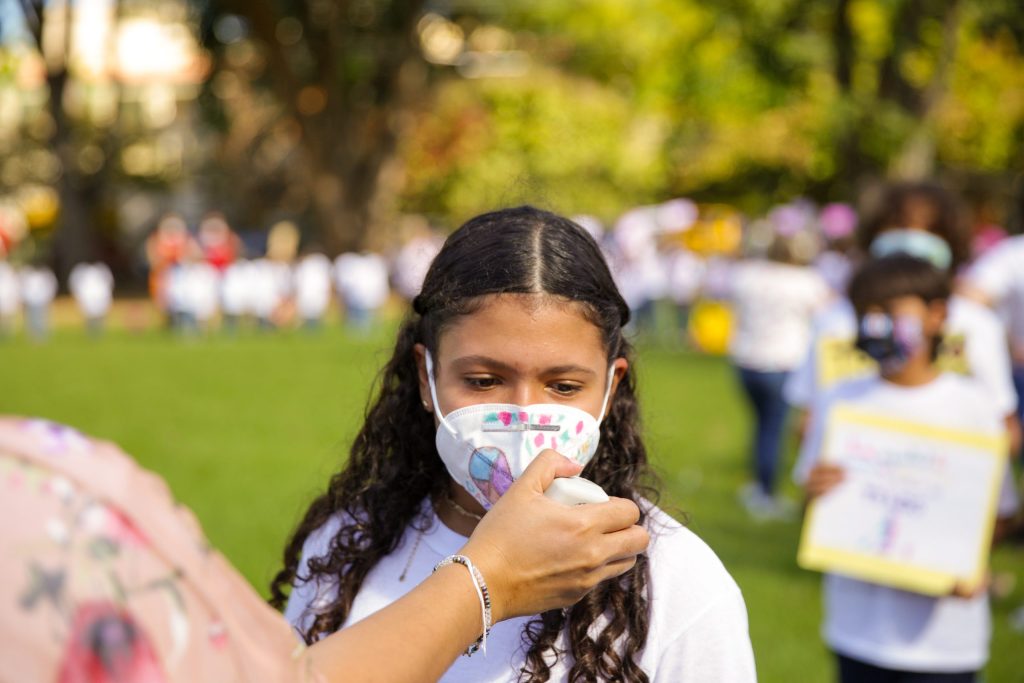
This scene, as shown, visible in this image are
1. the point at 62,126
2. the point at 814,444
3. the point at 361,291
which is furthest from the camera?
the point at 62,126

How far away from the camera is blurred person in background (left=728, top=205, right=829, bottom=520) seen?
8.81 m

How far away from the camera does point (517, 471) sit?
6.85 feet

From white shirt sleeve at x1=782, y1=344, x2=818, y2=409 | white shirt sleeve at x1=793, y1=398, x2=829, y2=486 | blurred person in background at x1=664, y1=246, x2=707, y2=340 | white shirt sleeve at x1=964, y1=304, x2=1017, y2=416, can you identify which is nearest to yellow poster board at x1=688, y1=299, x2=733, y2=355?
blurred person in background at x1=664, y1=246, x2=707, y2=340

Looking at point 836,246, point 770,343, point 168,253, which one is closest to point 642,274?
point 836,246

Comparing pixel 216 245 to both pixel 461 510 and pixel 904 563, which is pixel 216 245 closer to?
pixel 904 563

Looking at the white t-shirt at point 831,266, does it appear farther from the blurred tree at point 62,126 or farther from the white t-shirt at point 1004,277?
the blurred tree at point 62,126

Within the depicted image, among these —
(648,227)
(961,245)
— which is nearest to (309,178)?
(648,227)

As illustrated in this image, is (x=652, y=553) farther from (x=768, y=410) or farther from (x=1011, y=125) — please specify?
(x=1011, y=125)

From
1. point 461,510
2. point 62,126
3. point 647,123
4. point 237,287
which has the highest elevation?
Answer: point 647,123

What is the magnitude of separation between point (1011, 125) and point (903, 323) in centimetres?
3729

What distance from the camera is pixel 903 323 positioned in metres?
3.75

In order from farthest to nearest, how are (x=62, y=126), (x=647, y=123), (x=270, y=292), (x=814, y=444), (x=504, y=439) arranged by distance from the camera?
(x=647, y=123)
(x=62, y=126)
(x=270, y=292)
(x=814, y=444)
(x=504, y=439)

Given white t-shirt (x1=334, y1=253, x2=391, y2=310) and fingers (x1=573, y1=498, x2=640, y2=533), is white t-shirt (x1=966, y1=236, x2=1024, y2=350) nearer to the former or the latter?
fingers (x1=573, y1=498, x2=640, y2=533)

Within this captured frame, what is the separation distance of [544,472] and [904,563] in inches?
88.6
